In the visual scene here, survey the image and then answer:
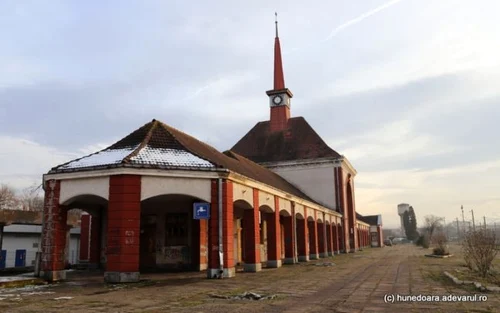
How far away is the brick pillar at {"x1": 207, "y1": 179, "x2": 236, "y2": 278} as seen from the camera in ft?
57.2

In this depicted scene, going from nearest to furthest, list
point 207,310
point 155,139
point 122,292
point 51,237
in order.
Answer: point 207,310
point 122,292
point 51,237
point 155,139

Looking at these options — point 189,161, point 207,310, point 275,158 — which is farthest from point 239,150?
point 207,310

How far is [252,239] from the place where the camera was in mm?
21047

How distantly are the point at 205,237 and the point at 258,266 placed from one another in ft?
11.1

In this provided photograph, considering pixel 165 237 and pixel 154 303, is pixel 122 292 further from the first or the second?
pixel 165 237

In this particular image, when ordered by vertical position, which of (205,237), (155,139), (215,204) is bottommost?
(205,237)

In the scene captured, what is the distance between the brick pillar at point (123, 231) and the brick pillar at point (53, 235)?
2.82m

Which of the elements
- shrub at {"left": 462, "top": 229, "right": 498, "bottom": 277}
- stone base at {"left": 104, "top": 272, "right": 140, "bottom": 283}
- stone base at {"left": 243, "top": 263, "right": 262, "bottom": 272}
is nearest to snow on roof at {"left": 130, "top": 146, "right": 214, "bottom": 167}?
stone base at {"left": 104, "top": 272, "right": 140, "bottom": 283}

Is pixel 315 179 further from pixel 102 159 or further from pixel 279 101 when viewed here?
pixel 102 159

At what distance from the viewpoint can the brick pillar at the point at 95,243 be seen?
24.6 metres

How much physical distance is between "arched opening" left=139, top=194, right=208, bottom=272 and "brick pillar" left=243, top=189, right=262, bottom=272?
255 centimetres

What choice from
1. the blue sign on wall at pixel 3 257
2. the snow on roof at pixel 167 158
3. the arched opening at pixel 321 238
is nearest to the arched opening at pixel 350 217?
the arched opening at pixel 321 238

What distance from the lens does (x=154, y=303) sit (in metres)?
10.9

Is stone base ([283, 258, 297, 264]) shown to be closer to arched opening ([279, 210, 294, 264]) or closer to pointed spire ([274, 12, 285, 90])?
arched opening ([279, 210, 294, 264])
